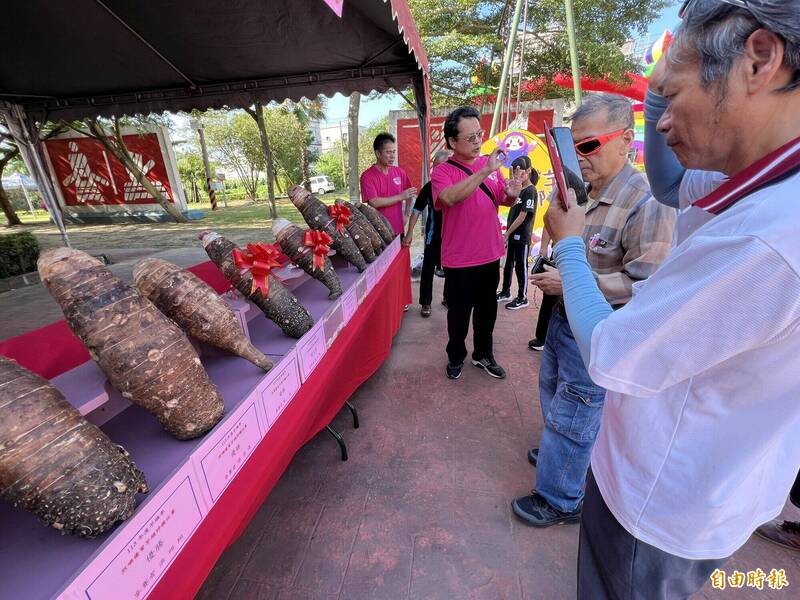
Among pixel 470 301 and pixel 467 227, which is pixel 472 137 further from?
pixel 470 301

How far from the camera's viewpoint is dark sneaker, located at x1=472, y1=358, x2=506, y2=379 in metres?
2.90

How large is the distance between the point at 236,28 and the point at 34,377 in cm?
396

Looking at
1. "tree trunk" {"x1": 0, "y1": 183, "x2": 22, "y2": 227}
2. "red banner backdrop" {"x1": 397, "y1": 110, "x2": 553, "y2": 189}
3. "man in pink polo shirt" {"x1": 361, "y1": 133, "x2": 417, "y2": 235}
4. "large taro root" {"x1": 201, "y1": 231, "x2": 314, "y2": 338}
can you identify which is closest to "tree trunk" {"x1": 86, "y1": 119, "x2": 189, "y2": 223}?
"tree trunk" {"x1": 0, "y1": 183, "x2": 22, "y2": 227}

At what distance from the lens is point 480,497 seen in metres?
1.88

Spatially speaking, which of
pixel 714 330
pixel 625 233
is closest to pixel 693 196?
pixel 625 233

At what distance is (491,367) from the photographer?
2.94 meters

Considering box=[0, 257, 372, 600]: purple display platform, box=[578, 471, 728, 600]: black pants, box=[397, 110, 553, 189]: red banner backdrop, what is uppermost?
box=[397, 110, 553, 189]: red banner backdrop

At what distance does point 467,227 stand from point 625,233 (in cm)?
129

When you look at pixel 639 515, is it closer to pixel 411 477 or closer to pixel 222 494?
pixel 222 494

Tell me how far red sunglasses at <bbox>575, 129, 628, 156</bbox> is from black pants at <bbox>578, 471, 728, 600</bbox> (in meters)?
1.13

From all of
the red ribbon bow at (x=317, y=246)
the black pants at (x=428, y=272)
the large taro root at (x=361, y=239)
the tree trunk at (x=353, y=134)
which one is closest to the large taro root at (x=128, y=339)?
the red ribbon bow at (x=317, y=246)

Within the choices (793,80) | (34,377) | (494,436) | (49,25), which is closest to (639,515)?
(793,80)

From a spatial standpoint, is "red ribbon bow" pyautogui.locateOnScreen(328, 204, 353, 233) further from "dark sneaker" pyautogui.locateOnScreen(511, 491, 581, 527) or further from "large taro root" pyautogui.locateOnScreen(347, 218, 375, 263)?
"dark sneaker" pyautogui.locateOnScreen(511, 491, 581, 527)

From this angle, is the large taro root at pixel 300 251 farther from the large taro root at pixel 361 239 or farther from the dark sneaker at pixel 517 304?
the dark sneaker at pixel 517 304
